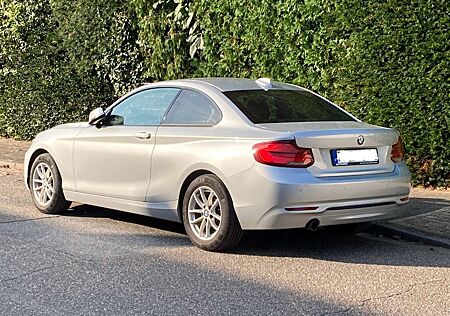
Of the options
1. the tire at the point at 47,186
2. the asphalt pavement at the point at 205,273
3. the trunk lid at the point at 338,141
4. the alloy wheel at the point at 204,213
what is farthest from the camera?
the tire at the point at 47,186

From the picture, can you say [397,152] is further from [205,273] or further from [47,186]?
[47,186]

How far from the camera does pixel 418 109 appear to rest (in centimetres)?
955

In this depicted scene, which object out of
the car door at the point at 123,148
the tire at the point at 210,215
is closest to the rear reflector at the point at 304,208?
the tire at the point at 210,215

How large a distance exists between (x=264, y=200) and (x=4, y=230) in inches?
116

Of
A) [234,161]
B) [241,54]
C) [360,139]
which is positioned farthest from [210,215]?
[241,54]

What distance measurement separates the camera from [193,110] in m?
7.55

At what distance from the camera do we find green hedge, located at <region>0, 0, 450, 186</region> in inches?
373

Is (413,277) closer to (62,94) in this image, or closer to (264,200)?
(264,200)

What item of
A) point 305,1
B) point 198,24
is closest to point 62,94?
point 198,24

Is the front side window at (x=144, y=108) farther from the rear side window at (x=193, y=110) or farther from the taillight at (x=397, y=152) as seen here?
the taillight at (x=397, y=152)

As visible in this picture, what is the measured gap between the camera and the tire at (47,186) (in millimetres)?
8898

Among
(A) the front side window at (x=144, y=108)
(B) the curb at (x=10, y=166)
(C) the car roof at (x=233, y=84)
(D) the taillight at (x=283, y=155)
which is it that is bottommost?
(B) the curb at (x=10, y=166)

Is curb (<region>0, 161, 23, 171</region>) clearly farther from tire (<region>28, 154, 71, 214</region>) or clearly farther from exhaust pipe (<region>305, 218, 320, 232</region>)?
exhaust pipe (<region>305, 218, 320, 232</region>)

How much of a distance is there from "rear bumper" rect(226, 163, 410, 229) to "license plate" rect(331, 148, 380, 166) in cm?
12
